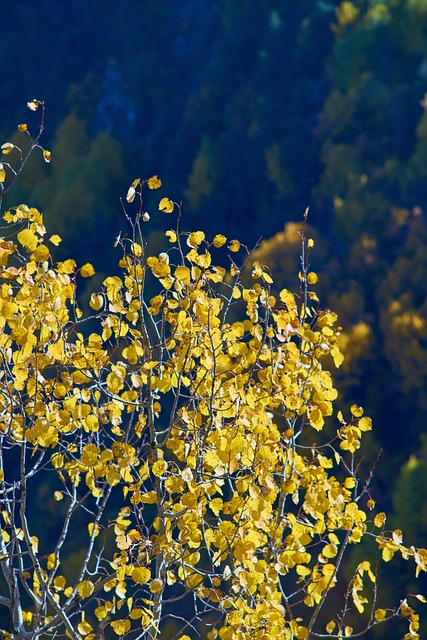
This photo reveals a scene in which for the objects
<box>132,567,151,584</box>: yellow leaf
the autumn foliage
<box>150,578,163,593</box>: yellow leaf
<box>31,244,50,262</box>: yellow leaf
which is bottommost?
<box>150,578,163,593</box>: yellow leaf

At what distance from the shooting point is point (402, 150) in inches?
1314

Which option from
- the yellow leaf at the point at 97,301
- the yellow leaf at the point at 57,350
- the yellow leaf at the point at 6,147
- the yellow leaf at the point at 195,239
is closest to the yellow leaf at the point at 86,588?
the yellow leaf at the point at 57,350

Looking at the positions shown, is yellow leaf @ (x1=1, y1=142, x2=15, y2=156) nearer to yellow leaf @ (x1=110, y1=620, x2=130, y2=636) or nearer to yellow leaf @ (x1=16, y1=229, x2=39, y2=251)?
yellow leaf @ (x1=16, y1=229, x2=39, y2=251)

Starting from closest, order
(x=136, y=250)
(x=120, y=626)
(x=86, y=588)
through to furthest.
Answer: (x=86, y=588) < (x=136, y=250) < (x=120, y=626)

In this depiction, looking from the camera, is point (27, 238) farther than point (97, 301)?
No

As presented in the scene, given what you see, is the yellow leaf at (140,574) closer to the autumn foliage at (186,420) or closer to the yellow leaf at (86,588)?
the autumn foliage at (186,420)

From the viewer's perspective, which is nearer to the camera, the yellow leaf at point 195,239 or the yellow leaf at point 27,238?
the yellow leaf at point 27,238

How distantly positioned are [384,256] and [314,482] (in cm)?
2474

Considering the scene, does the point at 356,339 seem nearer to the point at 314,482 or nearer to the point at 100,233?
the point at 100,233

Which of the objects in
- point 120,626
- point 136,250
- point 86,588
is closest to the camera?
point 86,588

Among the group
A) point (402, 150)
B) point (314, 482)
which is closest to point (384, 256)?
point (402, 150)

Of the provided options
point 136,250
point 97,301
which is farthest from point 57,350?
point 136,250

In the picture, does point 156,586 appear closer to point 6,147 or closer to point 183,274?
point 183,274

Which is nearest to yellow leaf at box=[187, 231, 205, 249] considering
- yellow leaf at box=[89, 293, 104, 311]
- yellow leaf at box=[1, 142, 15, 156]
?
yellow leaf at box=[89, 293, 104, 311]
